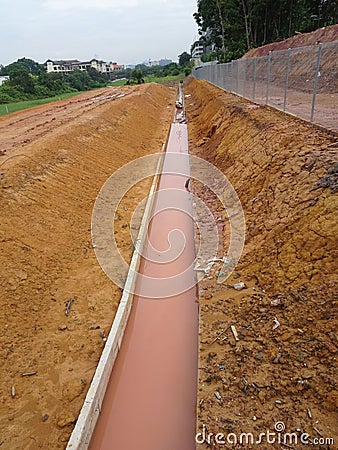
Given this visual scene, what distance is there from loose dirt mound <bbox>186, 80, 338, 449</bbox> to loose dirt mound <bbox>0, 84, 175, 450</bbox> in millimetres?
1890

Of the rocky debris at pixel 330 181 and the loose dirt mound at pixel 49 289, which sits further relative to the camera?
the rocky debris at pixel 330 181

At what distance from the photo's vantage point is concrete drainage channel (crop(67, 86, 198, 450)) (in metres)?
4.18

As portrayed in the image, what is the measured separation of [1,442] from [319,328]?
170 inches

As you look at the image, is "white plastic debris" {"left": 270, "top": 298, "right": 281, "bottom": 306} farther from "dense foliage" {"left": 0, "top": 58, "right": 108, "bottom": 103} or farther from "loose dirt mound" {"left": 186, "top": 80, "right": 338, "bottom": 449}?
"dense foliage" {"left": 0, "top": 58, "right": 108, "bottom": 103}

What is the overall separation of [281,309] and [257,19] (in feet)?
129

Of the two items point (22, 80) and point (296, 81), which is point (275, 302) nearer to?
point (296, 81)

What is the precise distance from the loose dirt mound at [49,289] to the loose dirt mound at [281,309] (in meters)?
1.89

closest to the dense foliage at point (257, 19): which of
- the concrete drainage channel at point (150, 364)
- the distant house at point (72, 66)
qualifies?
the concrete drainage channel at point (150, 364)

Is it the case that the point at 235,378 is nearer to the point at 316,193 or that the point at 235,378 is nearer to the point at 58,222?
the point at 316,193

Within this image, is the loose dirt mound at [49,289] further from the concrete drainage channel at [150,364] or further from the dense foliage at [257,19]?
the dense foliage at [257,19]

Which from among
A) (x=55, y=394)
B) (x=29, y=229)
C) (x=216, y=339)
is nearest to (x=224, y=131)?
(x=29, y=229)

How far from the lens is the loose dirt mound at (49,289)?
14.2ft

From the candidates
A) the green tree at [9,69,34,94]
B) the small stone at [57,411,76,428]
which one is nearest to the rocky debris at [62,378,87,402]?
the small stone at [57,411,76,428]

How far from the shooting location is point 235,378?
434cm
